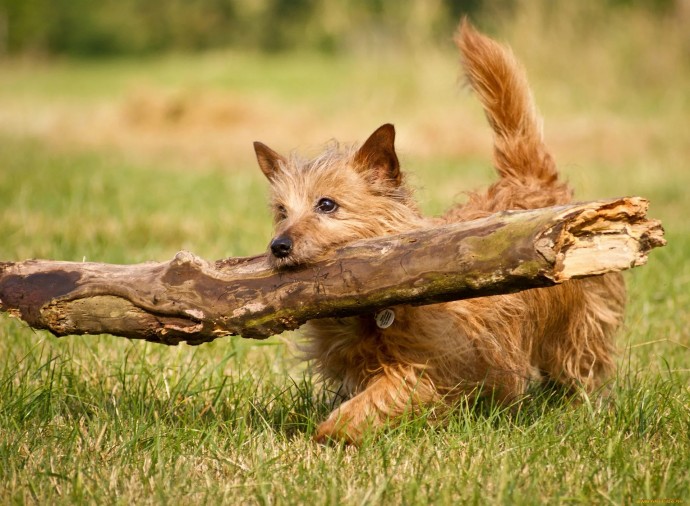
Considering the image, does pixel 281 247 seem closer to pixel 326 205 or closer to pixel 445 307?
pixel 326 205

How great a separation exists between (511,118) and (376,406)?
5.15 ft

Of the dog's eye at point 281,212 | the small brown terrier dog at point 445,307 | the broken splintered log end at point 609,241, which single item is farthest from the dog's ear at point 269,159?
the broken splintered log end at point 609,241

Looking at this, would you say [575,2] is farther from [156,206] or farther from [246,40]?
[246,40]

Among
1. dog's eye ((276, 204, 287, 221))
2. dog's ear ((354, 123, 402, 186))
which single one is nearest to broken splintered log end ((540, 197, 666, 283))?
dog's ear ((354, 123, 402, 186))

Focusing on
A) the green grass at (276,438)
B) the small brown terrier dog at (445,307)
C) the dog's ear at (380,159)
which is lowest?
the green grass at (276,438)

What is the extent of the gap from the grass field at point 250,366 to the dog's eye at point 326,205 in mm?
723

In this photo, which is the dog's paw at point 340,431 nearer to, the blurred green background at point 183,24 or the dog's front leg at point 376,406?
the dog's front leg at point 376,406

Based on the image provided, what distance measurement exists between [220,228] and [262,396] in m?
3.42

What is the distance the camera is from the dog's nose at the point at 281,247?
2.93 meters

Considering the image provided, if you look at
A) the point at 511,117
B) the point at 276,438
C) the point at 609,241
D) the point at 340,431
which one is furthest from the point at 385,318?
the point at 511,117

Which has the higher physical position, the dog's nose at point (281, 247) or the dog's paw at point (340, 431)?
Result: the dog's nose at point (281, 247)

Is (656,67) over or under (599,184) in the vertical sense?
over

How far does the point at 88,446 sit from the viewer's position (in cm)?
296

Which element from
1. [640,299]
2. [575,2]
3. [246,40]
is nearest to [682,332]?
[640,299]
